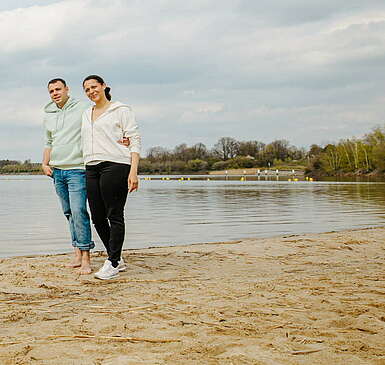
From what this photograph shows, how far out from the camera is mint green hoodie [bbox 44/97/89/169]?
5301mm

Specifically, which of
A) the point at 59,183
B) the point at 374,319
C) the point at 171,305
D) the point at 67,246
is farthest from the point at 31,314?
the point at 67,246

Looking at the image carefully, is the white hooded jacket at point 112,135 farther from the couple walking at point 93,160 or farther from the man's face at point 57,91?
the man's face at point 57,91

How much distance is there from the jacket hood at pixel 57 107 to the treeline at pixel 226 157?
10942 cm

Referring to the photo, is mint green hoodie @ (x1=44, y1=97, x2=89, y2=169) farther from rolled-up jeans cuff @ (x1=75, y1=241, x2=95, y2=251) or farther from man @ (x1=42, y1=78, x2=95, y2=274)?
rolled-up jeans cuff @ (x1=75, y1=241, x2=95, y2=251)

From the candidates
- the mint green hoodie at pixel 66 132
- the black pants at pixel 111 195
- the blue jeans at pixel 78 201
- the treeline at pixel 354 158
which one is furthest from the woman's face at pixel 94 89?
the treeline at pixel 354 158

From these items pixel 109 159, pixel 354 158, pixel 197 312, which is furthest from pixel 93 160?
pixel 354 158

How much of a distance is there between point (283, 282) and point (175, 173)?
387 ft

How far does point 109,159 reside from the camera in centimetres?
500

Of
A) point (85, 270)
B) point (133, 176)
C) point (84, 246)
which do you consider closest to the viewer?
point (133, 176)

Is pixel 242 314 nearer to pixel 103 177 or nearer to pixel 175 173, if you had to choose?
pixel 103 177

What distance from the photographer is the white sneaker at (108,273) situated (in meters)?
4.92

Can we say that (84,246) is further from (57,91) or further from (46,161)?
(57,91)

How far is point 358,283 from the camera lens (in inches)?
181

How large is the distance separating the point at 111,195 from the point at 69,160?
2.18ft
